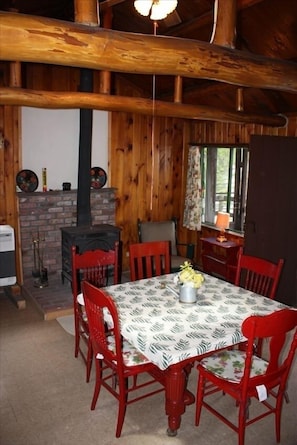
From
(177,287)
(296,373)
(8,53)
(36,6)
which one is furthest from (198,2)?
(296,373)

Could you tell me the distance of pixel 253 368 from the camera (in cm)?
264

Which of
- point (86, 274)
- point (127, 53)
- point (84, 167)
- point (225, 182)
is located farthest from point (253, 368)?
point (225, 182)

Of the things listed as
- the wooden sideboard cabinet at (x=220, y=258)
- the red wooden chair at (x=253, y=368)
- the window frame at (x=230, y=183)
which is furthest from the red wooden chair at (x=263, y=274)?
the window frame at (x=230, y=183)

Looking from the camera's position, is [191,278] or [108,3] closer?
[191,278]

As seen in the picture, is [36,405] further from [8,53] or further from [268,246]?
[268,246]

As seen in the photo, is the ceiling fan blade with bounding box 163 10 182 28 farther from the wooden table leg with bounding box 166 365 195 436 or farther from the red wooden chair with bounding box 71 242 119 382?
the wooden table leg with bounding box 166 365 195 436

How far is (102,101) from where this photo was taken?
398 cm

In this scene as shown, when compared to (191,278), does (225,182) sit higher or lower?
higher

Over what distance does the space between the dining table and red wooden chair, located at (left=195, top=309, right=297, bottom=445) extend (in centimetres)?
17

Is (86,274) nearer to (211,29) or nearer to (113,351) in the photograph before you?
(113,351)

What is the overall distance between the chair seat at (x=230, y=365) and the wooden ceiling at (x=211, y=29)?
2365 mm

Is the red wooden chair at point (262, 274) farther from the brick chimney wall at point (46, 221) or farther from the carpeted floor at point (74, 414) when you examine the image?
the brick chimney wall at point (46, 221)

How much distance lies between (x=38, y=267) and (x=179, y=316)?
3.03 m

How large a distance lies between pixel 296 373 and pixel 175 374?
1.48 meters
